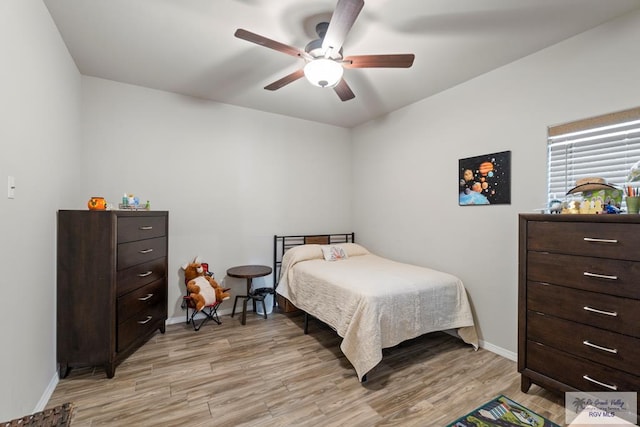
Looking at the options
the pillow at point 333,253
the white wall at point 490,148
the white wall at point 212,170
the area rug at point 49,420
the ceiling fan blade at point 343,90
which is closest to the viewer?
the area rug at point 49,420

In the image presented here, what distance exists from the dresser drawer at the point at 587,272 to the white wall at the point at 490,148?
0.62m

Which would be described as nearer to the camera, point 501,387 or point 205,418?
point 205,418

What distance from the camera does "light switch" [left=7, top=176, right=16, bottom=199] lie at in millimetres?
1448

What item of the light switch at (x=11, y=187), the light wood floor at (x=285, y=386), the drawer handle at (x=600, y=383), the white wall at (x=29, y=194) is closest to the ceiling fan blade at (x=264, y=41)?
the white wall at (x=29, y=194)

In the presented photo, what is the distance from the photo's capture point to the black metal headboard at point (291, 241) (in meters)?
3.90

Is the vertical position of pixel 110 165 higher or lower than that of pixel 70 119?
lower

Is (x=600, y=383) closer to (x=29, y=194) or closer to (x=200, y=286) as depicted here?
(x=200, y=286)

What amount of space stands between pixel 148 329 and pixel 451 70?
369 cm

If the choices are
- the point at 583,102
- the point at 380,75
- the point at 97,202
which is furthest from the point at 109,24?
the point at 583,102

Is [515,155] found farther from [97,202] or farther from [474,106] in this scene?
[97,202]

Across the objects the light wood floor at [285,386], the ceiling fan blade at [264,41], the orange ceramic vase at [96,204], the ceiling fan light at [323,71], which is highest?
the ceiling fan blade at [264,41]

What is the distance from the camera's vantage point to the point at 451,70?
267cm

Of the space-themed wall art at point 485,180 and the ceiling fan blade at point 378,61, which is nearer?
the ceiling fan blade at point 378,61

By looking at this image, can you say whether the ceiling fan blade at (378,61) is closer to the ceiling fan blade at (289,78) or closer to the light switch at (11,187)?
the ceiling fan blade at (289,78)
